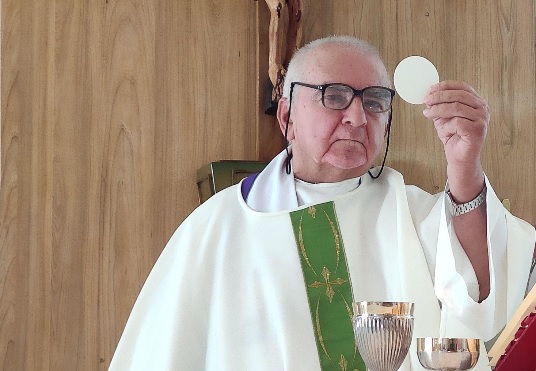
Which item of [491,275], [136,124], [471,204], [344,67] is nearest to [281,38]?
[136,124]

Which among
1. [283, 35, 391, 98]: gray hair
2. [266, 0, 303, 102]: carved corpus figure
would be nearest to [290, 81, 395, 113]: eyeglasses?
[283, 35, 391, 98]: gray hair

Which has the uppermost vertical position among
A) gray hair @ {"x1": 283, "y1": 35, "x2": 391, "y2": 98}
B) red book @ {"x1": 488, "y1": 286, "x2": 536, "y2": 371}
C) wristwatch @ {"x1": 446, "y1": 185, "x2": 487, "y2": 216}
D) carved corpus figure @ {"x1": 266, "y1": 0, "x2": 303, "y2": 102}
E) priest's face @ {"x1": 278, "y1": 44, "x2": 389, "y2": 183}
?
carved corpus figure @ {"x1": 266, "y1": 0, "x2": 303, "y2": 102}

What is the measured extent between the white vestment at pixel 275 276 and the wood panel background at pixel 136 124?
2.87 ft

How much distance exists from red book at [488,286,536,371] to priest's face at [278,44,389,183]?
1.07 metres

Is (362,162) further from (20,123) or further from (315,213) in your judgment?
(20,123)

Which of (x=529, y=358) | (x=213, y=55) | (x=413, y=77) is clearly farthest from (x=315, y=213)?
(x=213, y=55)

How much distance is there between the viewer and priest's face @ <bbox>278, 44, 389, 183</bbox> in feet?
8.61

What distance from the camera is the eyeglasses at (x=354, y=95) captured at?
105 inches

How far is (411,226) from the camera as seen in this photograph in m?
2.51

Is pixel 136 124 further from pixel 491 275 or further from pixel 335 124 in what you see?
pixel 491 275

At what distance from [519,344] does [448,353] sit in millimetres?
235

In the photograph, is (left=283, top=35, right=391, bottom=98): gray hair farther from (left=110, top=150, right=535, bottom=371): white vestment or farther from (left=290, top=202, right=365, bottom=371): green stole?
(left=290, top=202, right=365, bottom=371): green stole

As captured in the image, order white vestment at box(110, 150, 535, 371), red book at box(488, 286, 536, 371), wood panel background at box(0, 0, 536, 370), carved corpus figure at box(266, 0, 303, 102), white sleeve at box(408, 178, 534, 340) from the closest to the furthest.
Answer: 1. red book at box(488, 286, 536, 371)
2. white sleeve at box(408, 178, 534, 340)
3. white vestment at box(110, 150, 535, 371)
4. wood panel background at box(0, 0, 536, 370)
5. carved corpus figure at box(266, 0, 303, 102)

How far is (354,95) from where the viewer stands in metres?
2.67
